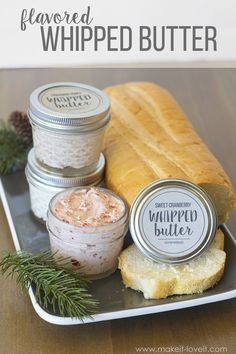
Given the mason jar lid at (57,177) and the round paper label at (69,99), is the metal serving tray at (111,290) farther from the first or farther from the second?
the round paper label at (69,99)

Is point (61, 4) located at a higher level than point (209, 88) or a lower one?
higher

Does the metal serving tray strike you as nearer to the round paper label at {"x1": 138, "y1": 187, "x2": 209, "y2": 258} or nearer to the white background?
the round paper label at {"x1": 138, "y1": 187, "x2": 209, "y2": 258}

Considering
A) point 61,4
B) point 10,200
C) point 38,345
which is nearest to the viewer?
point 38,345

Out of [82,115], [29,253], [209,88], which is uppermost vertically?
[82,115]

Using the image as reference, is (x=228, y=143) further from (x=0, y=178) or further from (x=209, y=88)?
(x=0, y=178)

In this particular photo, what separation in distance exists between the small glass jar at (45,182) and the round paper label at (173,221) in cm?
15

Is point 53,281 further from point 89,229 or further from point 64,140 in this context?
point 64,140

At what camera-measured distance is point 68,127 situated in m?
1.05

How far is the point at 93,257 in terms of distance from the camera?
38.6 inches

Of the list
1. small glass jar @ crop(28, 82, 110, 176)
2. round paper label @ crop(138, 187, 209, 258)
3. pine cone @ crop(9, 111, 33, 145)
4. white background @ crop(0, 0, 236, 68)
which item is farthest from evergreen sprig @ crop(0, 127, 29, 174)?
round paper label @ crop(138, 187, 209, 258)

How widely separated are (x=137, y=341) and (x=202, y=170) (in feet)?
0.90

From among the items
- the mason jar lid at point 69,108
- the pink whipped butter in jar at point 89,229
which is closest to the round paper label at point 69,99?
the mason jar lid at point 69,108

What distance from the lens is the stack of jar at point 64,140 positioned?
3.46ft

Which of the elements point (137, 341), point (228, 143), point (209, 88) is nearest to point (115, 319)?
point (137, 341)
